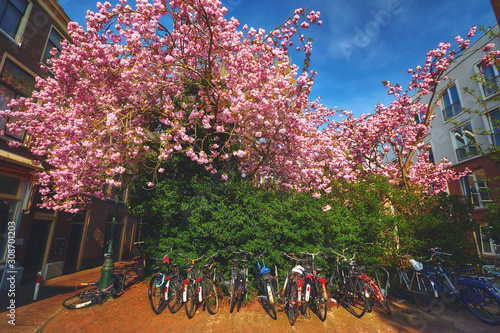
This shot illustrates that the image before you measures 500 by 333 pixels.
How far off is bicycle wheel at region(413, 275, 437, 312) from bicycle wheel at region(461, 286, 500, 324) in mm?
716

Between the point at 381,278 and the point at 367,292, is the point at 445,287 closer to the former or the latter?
the point at 381,278

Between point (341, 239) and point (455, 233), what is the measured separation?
3.68 meters

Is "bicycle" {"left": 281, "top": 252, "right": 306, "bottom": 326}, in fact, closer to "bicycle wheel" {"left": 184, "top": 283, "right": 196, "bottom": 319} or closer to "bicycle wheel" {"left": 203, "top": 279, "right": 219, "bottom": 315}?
"bicycle wheel" {"left": 203, "top": 279, "right": 219, "bottom": 315}

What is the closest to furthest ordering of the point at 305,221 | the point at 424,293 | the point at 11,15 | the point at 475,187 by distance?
the point at 424,293
the point at 305,221
the point at 11,15
the point at 475,187

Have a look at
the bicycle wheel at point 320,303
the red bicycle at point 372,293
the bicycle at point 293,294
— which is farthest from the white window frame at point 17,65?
the red bicycle at point 372,293

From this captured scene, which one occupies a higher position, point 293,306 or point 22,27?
point 22,27

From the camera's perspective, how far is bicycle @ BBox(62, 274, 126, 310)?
647 cm

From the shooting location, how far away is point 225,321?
17.7 feet

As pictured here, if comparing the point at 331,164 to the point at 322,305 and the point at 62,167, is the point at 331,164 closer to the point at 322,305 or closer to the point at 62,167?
the point at 322,305

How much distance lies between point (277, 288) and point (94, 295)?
5512 mm

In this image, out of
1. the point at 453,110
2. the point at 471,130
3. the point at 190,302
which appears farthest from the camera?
the point at 453,110

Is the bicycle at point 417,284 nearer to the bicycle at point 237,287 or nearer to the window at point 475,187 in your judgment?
the bicycle at point 237,287

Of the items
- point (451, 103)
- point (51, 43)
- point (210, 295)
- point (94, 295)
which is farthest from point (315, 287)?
point (451, 103)

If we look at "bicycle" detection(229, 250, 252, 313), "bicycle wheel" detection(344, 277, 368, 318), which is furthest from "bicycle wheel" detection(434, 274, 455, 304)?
"bicycle" detection(229, 250, 252, 313)
